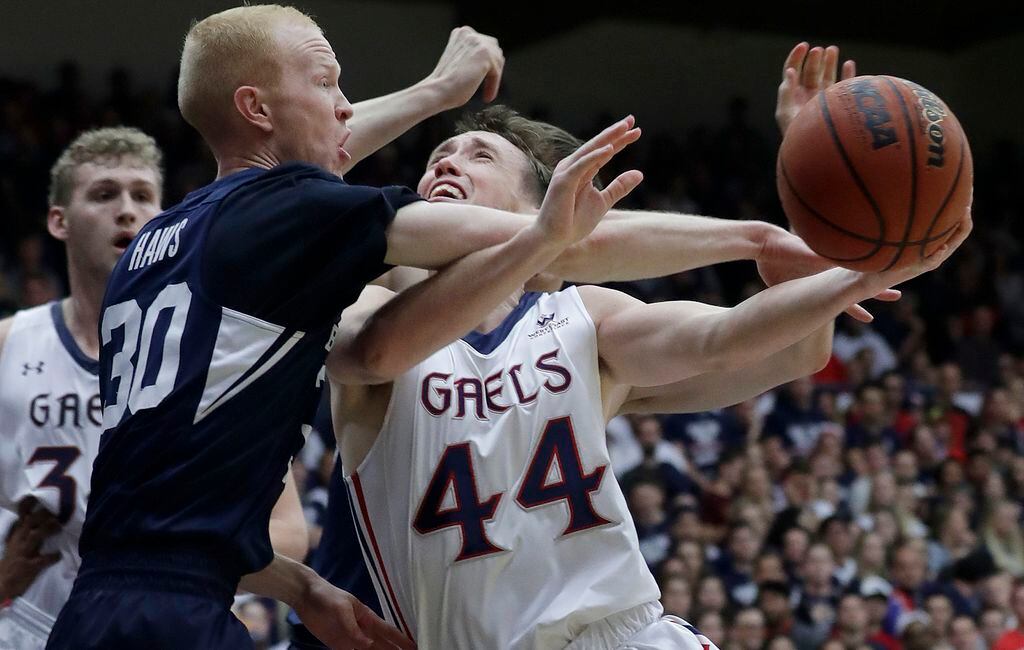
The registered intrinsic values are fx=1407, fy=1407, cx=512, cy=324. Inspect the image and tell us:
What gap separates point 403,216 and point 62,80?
10.9 meters

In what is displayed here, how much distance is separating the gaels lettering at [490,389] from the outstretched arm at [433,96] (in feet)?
2.54

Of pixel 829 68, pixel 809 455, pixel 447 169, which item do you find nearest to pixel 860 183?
pixel 829 68

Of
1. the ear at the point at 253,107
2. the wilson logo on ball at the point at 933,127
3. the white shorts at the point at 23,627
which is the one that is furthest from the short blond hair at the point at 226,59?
the white shorts at the point at 23,627

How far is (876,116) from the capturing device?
2988 mm

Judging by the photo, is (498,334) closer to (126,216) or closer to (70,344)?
(126,216)

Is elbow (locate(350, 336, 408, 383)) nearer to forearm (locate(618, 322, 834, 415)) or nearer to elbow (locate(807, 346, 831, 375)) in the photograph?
forearm (locate(618, 322, 834, 415))

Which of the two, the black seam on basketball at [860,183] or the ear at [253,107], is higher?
the ear at [253,107]

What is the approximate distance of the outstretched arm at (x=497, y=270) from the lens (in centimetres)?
275

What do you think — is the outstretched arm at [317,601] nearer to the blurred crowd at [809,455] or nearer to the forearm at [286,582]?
the forearm at [286,582]

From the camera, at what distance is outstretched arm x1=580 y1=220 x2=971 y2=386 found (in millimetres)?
3154

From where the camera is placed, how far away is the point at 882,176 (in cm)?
296

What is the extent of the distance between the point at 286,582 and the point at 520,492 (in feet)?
2.01

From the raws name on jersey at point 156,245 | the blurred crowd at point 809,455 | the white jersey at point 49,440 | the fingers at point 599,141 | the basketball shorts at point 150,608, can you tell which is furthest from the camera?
the blurred crowd at point 809,455

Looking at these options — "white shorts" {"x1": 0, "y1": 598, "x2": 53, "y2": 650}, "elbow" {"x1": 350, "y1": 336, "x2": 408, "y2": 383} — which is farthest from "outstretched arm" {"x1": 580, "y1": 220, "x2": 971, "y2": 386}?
"white shorts" {"x1": 0, "y1": 598, "x2": 53, "y2": 650}
